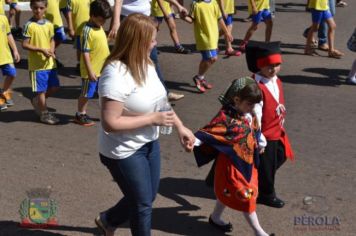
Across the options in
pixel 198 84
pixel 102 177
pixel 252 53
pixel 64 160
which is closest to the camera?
pixel 252 53

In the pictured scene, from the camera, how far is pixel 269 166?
5.43 metres

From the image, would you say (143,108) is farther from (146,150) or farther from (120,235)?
(120,235)

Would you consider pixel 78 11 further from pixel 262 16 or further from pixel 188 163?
pixel 188 163

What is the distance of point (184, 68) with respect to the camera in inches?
392

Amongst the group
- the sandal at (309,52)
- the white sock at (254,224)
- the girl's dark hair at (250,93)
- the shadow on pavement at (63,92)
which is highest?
Result: the girl's dark hair at (250,93)

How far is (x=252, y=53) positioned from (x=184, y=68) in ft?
15.7

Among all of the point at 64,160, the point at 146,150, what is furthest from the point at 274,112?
the point at 64,160

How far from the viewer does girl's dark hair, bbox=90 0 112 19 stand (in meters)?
6.80

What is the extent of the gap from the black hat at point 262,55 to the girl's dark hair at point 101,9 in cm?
214

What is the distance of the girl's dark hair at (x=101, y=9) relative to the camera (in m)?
6.80

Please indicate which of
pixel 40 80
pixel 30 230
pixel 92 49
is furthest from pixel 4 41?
pixel 30 230

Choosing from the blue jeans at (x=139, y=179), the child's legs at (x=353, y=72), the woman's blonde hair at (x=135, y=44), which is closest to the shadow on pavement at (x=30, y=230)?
the blue jeans at (x=139, y=179)

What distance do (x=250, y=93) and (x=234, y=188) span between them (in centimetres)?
71

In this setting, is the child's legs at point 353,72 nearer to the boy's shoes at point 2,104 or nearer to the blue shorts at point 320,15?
the blue shorts at point 320,15
